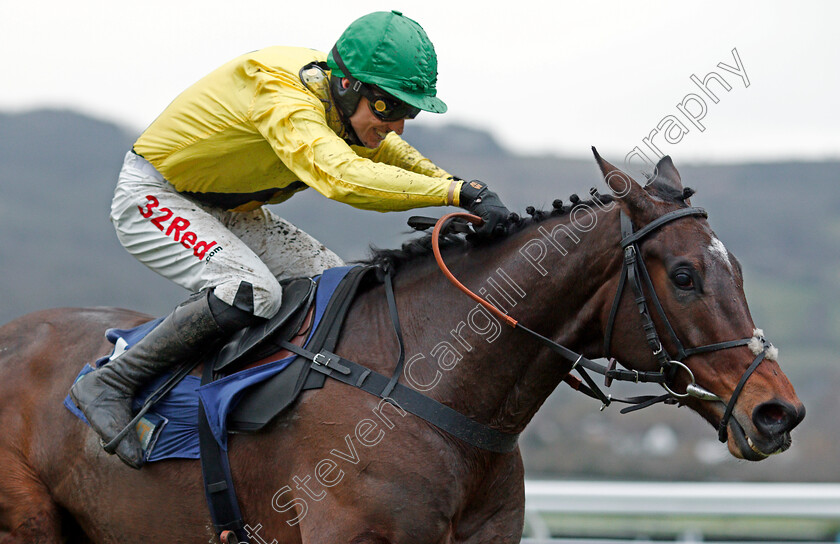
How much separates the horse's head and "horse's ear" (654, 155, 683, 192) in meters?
0.24

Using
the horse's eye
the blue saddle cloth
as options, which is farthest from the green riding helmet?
the horse's eye

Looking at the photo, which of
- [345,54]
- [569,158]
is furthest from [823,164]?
[345,54]

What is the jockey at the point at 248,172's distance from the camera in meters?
3.71

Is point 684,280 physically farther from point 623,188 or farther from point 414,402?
point 414,402

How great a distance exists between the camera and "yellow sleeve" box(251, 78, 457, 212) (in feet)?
11.8

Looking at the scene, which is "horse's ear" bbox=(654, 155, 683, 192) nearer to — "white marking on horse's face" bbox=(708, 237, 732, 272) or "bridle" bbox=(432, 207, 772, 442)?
"bridle" bbox=(432, 207, 772, 442)

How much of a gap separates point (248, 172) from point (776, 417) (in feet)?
8.53

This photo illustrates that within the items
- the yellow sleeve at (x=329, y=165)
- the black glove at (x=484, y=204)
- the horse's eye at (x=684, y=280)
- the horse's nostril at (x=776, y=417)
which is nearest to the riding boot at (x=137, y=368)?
the yellow sleeve at (x=329, y=165)

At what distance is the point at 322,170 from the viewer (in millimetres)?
3652

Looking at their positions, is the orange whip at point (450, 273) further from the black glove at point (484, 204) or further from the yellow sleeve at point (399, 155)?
the yellow sleeve at point (399, 155)

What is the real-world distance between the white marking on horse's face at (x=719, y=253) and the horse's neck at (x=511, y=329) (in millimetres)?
376

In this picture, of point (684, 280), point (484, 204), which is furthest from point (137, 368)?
point (684, 280)

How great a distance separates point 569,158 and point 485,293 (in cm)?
2416

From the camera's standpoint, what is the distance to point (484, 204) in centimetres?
371
